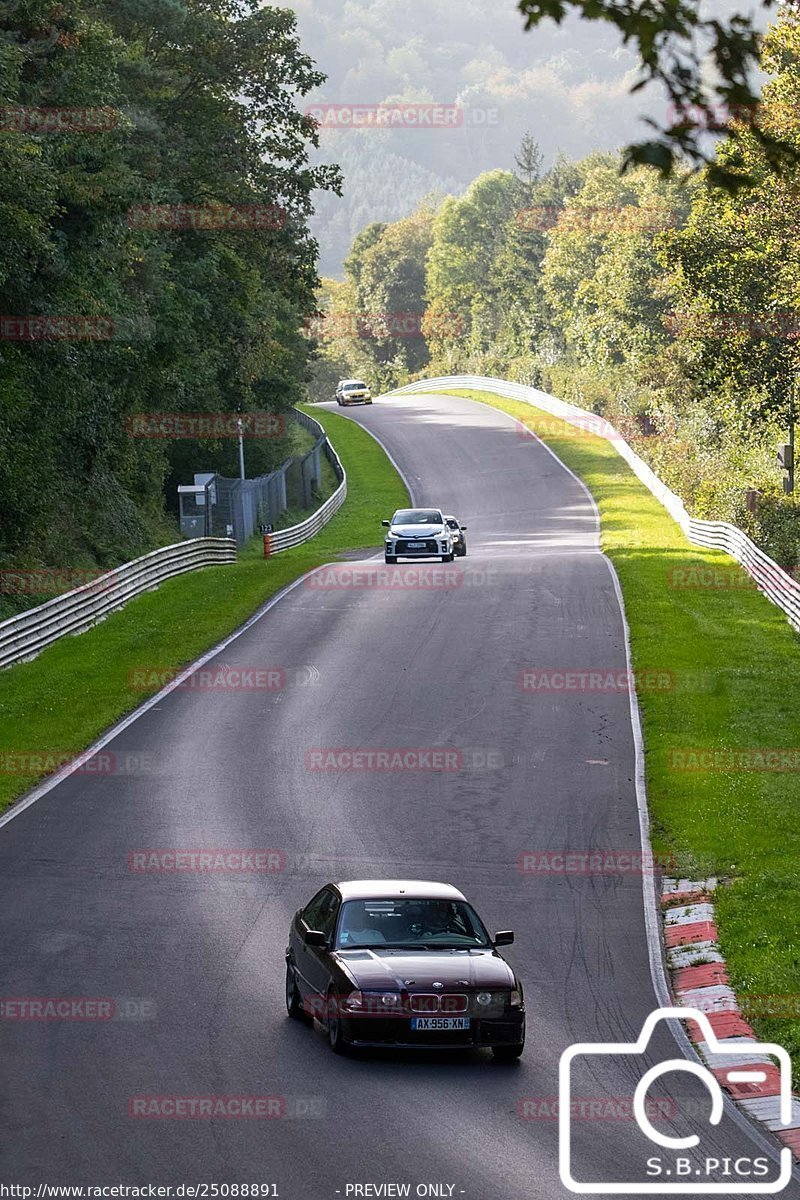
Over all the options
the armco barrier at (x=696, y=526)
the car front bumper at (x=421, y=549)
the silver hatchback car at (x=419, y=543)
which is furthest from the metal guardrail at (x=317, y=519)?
the armco barrier at (x=696, y=526)

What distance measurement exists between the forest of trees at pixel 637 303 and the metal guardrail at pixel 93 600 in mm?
15453

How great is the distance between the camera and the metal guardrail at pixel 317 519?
54.0m

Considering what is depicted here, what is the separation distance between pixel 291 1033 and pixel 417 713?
13.3 metres

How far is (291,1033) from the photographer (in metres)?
12.6

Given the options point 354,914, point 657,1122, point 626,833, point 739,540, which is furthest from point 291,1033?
point 739,540

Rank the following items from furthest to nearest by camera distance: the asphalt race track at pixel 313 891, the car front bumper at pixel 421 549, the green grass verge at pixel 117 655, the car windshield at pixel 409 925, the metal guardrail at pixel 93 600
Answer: the car front bumper at pixel 421 549, the metal guardrail at pixel 93 600, the green grass verge at pixel 117 655, the car windshield at pixel 409 925, the asphalt race track at pixel 313 891

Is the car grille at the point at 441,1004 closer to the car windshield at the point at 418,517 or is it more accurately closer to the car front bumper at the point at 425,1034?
the car front bumper at the point at 425,1034

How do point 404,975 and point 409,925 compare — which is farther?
point 409,925

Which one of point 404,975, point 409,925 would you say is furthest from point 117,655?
point 404,975

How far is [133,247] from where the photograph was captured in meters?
43.6

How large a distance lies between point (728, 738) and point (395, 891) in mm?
11963

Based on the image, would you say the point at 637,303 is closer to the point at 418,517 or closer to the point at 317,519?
the point at 317,519

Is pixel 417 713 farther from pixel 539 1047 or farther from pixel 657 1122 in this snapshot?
pixel 657 1122

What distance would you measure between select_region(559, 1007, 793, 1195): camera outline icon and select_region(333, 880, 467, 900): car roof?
176cm
